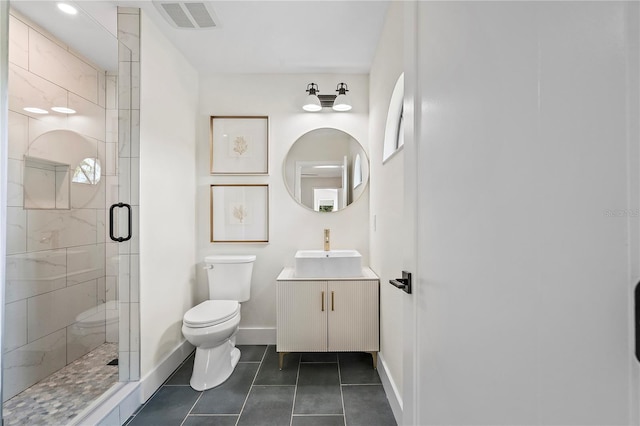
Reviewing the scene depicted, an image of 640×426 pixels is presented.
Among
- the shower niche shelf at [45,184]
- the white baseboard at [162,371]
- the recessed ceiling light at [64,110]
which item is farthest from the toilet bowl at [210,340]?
the recessed ceiling light at [64,110]

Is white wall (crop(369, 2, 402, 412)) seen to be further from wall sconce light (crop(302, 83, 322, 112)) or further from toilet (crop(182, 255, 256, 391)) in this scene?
toilet (crop(182, 255, 256, 391))

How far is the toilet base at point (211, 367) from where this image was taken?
2.00 meters

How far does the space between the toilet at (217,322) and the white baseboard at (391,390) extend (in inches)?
42.3

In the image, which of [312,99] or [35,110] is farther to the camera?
[312,99]

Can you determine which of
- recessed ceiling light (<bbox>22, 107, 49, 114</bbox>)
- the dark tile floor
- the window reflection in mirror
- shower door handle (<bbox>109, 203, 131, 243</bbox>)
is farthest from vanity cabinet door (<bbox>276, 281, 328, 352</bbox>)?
recessed ceiling light (<bbox>22, 107, 49, 114</bbox>)

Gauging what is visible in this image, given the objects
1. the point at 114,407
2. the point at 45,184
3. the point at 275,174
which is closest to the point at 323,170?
the point at 275,174

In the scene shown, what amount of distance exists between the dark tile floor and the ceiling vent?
239 cm

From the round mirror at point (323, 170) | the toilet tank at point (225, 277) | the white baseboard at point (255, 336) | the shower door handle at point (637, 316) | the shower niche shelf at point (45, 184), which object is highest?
the round mirror at point (323, 170)

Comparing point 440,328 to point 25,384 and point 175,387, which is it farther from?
point 175,387

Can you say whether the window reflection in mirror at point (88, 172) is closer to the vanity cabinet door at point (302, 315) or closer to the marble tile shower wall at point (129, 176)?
the marble tile shower wall at point (129, 176)

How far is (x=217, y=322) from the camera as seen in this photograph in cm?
202

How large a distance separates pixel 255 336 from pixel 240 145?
5.70ft

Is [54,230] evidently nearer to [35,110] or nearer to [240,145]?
[35,110]

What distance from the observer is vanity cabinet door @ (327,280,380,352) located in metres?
2.22
